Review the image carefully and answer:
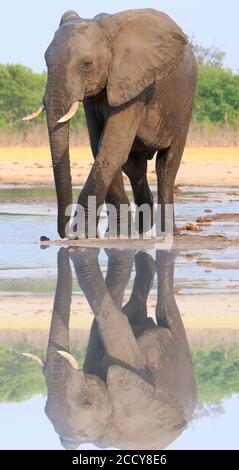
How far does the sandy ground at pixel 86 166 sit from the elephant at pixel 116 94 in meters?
9.26

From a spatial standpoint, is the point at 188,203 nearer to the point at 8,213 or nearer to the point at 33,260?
the point at 8,213

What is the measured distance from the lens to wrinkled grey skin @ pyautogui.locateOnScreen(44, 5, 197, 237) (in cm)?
1191

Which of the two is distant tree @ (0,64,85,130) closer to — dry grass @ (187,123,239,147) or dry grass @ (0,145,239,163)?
dry grass @ (187,123,239,147)

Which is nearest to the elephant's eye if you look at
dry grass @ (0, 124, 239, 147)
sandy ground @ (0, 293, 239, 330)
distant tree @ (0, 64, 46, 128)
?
sandy ground @ (0, 293, 239, 330)

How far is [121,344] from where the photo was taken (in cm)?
720

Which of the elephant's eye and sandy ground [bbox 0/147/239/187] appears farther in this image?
sandy ground [bbox 0/147/239/187]

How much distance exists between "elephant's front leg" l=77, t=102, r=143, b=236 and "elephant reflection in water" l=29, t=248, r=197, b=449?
9.10 feet

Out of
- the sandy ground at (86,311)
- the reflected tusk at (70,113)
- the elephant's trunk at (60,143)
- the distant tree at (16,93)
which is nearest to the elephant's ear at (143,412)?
the sandy ground at (86,311)

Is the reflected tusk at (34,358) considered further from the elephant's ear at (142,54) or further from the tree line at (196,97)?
the tree line at (196,97)

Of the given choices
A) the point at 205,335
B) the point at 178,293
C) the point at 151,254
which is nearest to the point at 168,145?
the point at 151,254

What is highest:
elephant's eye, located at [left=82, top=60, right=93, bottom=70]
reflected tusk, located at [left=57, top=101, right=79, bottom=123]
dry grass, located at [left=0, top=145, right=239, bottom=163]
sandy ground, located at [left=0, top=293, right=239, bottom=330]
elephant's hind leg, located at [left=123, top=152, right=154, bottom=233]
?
elephant's eye, located at [left=82, top=60, right=93, bottom=70]

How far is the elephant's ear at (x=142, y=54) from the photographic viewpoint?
1235cm

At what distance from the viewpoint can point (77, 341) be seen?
7.33 m
